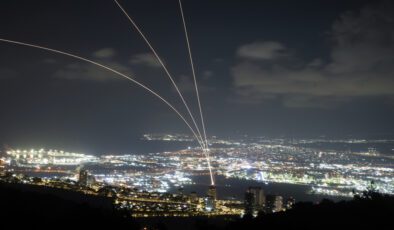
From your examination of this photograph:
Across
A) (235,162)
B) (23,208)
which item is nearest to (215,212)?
(23,208)

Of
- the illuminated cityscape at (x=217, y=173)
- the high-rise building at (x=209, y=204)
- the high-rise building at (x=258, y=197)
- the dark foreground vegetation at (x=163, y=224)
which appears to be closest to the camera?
the dark foreground vegetation at (x=163, y=224)

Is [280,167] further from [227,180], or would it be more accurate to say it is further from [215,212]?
[215,212]

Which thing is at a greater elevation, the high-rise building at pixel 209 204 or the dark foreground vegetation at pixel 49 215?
the dark foreground vegetation at pixel 49 215

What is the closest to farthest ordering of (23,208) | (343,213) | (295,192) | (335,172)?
(23,208) < (343,213) < (295,192) < (335,172)

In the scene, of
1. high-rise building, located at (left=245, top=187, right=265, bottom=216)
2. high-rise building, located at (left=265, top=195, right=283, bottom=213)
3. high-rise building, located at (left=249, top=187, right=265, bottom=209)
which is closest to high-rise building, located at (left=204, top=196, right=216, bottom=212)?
high-rise building, located at (left=245, top=187, right=265, bottom=216)

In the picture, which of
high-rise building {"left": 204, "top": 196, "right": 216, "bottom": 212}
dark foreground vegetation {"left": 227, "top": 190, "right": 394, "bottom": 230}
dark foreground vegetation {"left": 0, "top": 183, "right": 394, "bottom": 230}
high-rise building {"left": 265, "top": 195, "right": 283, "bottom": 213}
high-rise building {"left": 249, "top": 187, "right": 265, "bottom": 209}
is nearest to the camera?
dark foreground vegetation {"left": 0, "top": 183, "right": 394, "bottom": 230}

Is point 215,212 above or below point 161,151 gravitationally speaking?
below

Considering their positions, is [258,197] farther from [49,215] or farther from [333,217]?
[49,215]

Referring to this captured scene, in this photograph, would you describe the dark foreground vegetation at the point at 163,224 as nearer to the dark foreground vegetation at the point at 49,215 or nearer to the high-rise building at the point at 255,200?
the dark foreground vegetation at the point at 49,215

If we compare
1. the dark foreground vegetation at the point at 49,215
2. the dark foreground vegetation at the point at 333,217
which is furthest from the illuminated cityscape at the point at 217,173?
the dark foreground vegetation at the point at 333,217

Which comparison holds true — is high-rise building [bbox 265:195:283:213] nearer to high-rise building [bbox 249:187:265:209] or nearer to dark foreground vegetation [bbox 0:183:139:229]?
high-rise building [bbox 249:187:265:209]

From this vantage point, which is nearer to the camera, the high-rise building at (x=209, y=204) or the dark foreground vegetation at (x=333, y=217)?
the dark foreground vegetation at (x=333, y=217)
